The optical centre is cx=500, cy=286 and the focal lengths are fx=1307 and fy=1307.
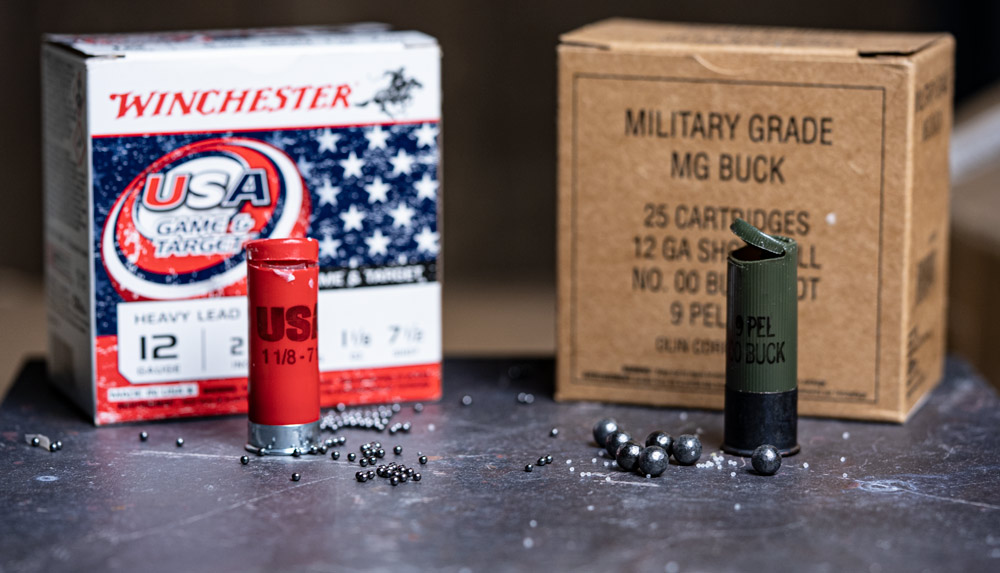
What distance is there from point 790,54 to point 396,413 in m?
0.68

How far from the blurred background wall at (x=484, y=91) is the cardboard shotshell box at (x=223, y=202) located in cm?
215

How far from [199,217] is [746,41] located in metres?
0.74

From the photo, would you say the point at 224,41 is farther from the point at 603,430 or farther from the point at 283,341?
the point at 603,430

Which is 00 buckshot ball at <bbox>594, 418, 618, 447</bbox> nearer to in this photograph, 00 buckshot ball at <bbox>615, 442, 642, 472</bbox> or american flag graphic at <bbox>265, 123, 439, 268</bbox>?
00 buckshot ball at <bbox>615, 442, 642, 472</bbox>

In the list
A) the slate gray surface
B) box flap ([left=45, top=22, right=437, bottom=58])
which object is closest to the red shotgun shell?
the slate gray surface

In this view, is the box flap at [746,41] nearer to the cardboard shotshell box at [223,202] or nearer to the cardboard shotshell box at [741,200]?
the cardboard shotshell box at [741,200]

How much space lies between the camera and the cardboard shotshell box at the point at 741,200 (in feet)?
5.32

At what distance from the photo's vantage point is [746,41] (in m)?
1.72

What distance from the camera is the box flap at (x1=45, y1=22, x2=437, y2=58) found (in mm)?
1626

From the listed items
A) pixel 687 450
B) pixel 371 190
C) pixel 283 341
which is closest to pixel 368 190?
pixel 371 190

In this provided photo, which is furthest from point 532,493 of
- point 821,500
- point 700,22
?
point 700,22

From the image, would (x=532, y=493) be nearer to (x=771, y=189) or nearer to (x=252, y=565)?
(x=252, y=565)

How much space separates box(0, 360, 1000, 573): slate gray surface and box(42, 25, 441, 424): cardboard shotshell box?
0.08 meters

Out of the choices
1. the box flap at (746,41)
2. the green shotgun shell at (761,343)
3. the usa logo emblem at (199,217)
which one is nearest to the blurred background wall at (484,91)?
the box flap at (746,41)
